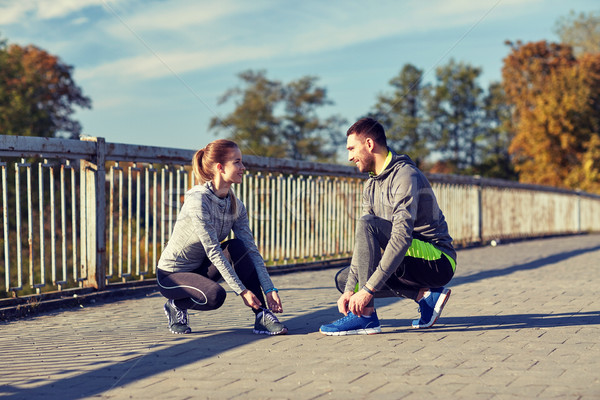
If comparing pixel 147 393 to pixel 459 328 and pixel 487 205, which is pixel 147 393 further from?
pixel 487 205

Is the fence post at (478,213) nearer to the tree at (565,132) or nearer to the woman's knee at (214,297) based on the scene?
the woman's knee at (214,297)

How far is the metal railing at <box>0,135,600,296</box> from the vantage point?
21.1ft

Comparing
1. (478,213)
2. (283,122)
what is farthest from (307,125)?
(478,213)

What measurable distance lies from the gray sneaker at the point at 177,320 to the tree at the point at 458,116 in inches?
2339

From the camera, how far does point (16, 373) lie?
12.7ft

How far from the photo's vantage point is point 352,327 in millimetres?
4867

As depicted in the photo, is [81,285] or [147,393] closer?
[147,393]

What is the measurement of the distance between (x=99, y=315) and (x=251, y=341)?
1.93m

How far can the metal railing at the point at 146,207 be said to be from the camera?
643 cm

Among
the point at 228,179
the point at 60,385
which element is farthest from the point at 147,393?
the point at 228,179

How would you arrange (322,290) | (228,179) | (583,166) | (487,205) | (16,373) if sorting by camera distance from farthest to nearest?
(583,166)
(487,205)
(322,290)
(228,179)
(16,373)

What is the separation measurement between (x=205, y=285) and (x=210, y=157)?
2.87ft

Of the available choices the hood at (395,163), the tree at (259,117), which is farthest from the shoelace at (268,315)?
the tree at (259,117)

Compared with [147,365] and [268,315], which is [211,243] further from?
[147,365]
